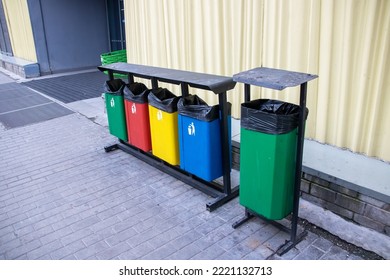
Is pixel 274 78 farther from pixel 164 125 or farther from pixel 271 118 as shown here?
pixel 164 125

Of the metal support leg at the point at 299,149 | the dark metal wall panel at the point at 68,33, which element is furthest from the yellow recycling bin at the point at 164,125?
the dark metal wall panel at the point at 68,33

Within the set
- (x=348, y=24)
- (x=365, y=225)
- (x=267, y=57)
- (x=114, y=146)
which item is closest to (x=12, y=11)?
(x=114, y=146)

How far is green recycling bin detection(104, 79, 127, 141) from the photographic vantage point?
190 inches

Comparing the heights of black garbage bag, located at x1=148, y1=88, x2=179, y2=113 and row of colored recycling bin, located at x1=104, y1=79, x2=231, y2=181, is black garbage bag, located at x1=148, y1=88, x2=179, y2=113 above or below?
above

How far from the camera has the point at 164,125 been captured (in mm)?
4051

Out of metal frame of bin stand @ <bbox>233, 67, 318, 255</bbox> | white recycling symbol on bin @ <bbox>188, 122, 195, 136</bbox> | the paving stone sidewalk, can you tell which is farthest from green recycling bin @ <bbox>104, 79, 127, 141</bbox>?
metal frame of bin stand @ <bbox>233, 67, 318, 255</bbox>

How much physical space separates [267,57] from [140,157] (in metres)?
2.22

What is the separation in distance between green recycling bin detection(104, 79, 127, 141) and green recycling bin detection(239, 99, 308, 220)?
235 centimetres

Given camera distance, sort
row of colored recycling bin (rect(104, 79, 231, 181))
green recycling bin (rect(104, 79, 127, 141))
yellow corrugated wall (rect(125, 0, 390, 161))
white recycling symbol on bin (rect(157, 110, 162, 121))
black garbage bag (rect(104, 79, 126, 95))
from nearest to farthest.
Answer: yellow corrugated wall (rect(125, 0, 390, 161)) < row of colored recycling bin (rect(104, 79, 231, 181)) < white recycling symbol on bin (rect(157, 110, 162, 121)) < green recycling bin (rect(104, 79, 127, 141)) < black garbage bag (rect(104, 79, 126, 95))

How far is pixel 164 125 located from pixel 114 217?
1.19m

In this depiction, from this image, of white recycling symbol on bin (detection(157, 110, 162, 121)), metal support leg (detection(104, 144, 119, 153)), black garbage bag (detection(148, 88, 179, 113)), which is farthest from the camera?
metal support leg (detection(104, 144, 119, 153))

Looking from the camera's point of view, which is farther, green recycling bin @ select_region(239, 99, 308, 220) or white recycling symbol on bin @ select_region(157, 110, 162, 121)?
white recycling symbol on bin @ select_region(157, 110, 162, 121)

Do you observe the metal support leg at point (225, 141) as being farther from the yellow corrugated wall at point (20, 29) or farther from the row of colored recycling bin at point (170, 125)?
the yellow corrugated wall at point (20, 29)

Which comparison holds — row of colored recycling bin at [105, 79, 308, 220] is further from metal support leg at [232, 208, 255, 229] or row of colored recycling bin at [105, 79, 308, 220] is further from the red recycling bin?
metal support leg at [232, 208, 255, 229]
